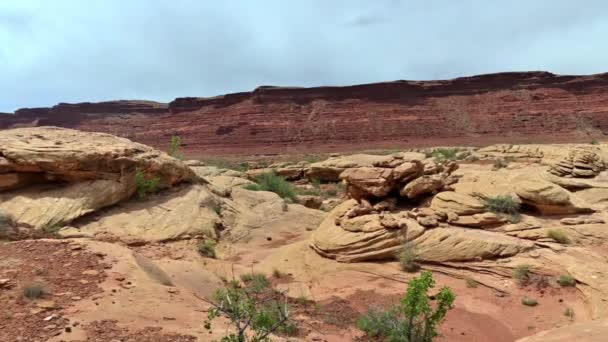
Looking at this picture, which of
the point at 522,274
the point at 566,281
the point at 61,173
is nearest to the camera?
the point at 566,281

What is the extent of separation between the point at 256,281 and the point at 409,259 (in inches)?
131

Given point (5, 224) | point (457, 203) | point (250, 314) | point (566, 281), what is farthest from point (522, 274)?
point (5, 224)

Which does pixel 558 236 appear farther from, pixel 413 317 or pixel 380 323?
pixel 413 317

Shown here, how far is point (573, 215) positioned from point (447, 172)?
12.0 ft

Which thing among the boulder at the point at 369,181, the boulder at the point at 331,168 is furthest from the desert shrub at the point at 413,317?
the boulder at the point at 331,168

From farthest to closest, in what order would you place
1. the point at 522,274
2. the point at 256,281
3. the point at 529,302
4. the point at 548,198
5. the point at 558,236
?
the point at 548,198 < the point at 558,236 < the point at 256,281 < the point at 522,274 < the point at 529,302

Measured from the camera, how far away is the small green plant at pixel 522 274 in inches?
365

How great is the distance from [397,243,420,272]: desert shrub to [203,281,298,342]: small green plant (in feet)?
9.26

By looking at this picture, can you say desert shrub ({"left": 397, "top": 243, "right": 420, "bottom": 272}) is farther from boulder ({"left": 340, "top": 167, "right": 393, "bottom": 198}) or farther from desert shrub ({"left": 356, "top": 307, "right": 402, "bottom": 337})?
boulder ({"left": 340, "top": 167, "right": 393, "bottom": 198})

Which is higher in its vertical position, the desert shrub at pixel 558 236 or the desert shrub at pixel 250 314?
the desert shrub at pixel 250 314

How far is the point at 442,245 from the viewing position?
1027 cm

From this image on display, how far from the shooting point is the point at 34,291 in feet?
21.5

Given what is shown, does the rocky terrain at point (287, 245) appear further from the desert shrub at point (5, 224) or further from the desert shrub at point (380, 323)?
the desert shrub at point (380, 323)

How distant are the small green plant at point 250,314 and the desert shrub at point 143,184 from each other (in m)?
5.48
